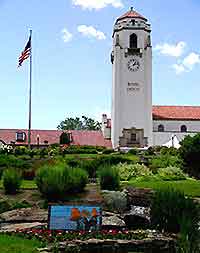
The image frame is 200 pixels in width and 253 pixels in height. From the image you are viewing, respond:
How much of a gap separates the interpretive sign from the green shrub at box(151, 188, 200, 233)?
4.65ft

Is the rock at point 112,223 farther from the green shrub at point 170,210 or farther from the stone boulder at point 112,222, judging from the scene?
the green shrub at point 170,210

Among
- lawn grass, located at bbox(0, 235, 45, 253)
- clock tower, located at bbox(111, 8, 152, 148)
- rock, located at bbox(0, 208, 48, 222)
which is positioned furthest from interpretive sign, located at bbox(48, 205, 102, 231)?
clock tower, located at bbox(111, 8, 152, 148)

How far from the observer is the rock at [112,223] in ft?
39.1

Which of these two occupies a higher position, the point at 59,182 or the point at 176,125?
the point at 176,125

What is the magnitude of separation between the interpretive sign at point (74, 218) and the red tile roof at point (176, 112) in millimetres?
55424

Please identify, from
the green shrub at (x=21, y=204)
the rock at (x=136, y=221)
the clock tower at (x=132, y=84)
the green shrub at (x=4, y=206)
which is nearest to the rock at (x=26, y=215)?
the green shrub at (x=4, y=206)

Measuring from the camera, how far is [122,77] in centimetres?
6384

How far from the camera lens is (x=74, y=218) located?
11133 mm

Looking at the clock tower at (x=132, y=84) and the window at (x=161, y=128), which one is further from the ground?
the clock tower at (x=132, y=84)

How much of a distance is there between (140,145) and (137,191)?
150 feet

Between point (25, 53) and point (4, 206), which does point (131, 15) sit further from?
point (4, 206)

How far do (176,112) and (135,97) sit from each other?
791 cm

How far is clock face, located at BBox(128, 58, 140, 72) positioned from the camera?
211 feet

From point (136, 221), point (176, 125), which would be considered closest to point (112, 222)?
point (136, 221)
